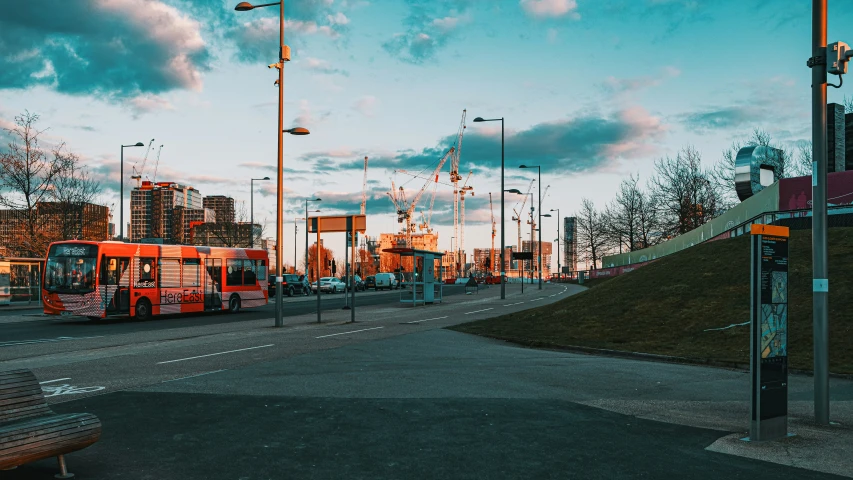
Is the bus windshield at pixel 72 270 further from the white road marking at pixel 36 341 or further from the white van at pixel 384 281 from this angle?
the white van at pixel 384 281

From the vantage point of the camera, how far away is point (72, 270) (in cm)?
2495

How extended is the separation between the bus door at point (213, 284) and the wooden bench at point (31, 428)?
2534 cm

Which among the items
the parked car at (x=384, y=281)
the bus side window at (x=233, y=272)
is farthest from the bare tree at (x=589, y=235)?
the bus side window at (x=233, y=272)

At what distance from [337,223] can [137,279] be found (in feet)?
28.4

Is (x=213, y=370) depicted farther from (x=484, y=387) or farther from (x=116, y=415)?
(x=484, y=387)

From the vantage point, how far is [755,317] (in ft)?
22.5

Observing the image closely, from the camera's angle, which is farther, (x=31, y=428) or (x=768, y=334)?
(x=768, y=334)

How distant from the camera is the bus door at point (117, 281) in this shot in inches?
995

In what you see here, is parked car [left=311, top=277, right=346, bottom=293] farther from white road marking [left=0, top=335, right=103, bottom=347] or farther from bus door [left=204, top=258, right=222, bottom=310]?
white road marking [left=0, top=335, right=103, bottom=347]

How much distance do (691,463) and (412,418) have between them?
2.89 metres

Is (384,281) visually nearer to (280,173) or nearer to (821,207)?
(280,173)

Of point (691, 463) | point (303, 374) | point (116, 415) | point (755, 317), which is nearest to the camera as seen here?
point (691, 463)

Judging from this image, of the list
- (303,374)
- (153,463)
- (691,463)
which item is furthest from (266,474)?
(303,374)

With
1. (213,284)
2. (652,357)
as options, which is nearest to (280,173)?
(213,284)
